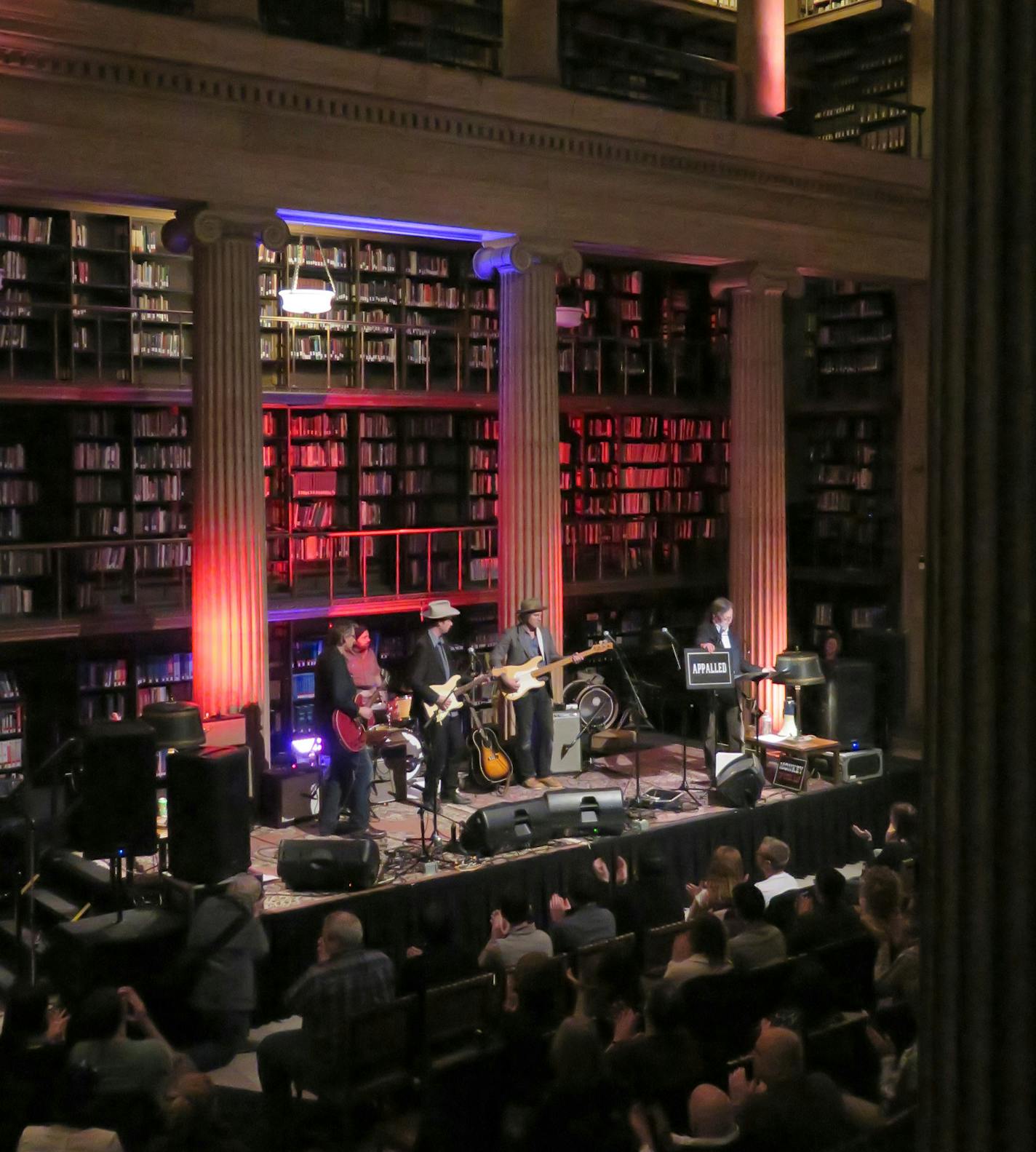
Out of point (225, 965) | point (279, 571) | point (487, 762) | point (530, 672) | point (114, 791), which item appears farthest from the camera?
point (279, 571)

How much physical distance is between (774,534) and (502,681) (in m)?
4.20

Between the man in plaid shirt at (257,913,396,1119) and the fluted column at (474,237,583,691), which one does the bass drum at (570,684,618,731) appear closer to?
the fluted column at (474,237,583,691)

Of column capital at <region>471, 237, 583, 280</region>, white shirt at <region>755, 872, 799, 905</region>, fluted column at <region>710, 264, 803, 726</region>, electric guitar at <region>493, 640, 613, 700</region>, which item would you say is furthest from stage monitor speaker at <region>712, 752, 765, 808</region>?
column capital at <region>471, 237, 583, 280</region>

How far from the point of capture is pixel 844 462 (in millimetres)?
17438

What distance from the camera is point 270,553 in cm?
1414

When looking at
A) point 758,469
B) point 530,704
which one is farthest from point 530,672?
point 758,469

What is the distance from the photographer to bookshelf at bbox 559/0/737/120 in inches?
606

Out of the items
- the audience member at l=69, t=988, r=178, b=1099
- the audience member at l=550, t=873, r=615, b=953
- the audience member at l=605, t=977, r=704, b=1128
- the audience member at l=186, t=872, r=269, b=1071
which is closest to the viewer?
the audience member at l=605, t=977, r=704, b=1128

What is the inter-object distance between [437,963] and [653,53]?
11406 mm

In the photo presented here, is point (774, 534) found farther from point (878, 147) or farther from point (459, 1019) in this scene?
point (459, 1019)

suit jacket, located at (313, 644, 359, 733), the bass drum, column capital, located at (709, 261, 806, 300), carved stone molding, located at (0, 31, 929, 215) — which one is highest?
carved stone molding, located at (0, 31, 929, 215)

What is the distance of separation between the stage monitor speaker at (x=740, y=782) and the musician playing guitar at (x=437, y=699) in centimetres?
205

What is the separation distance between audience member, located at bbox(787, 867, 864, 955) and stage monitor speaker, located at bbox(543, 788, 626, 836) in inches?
124

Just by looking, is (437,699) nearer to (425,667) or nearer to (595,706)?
(425,667)
